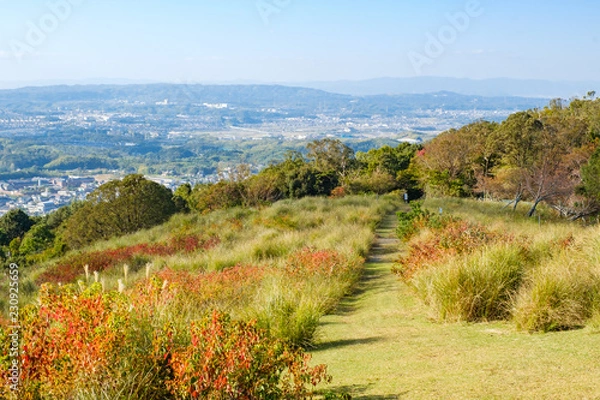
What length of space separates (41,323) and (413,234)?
409 inches

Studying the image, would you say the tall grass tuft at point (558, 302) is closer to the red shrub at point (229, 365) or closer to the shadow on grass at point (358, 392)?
the shadow on grass at point (358, 392)

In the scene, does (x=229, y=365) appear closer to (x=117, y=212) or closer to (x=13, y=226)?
(x=117, y=212)

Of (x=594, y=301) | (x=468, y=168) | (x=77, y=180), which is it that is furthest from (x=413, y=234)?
(x=77, y=180)

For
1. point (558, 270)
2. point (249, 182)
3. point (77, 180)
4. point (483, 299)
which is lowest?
point (77, 180)

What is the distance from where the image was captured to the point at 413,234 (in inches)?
525

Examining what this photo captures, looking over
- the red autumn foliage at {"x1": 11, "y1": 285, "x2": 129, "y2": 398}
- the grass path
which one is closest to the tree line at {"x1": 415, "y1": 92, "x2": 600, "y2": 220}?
the grass path

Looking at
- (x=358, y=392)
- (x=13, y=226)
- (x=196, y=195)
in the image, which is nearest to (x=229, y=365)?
(x=358, y=392)

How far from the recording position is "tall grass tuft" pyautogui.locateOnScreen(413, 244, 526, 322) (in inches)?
258

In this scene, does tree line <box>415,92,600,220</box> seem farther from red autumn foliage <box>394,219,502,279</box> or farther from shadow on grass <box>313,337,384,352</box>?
shadow on grass <box>313,337,384,352</box>

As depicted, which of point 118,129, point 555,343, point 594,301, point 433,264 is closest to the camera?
point 555,343

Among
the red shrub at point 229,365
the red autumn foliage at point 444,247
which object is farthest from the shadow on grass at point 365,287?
the red shrub at point 229,365

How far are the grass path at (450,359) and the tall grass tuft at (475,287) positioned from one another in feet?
0.83

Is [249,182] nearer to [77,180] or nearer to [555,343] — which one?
[555,343]

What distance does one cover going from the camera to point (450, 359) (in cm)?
494
